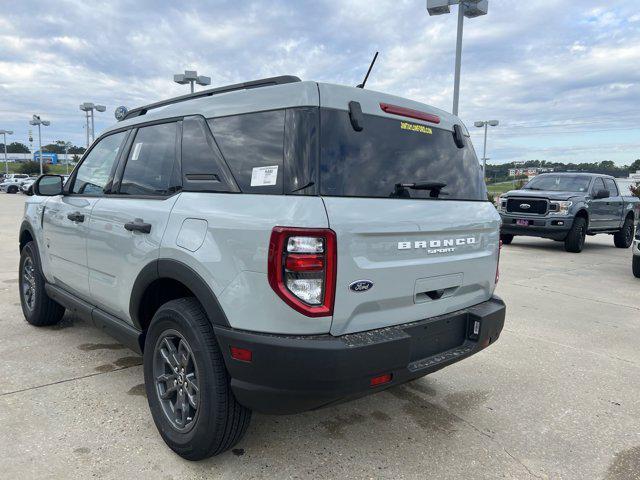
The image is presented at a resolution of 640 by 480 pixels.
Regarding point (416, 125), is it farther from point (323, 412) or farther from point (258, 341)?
point (323, 412)

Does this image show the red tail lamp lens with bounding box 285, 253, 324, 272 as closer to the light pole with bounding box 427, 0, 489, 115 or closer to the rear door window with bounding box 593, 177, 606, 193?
the rear door window with bounding box 593, 177, 606, 193

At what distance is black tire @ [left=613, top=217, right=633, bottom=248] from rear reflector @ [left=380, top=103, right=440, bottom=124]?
12962 millimetres

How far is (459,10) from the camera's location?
1369 centimetres

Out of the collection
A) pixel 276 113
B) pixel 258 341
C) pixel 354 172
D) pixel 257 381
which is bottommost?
pixel 257 381

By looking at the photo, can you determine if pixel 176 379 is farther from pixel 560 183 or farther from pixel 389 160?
pixel 560 183

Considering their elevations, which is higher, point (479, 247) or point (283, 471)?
point (479, 247)

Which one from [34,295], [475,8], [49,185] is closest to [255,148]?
[49,185]

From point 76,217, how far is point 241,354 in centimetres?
218

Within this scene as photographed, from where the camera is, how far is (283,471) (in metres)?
2.61

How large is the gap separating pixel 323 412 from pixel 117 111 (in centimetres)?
1811

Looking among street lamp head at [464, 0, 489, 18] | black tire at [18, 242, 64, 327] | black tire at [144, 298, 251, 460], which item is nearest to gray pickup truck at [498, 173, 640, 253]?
street lamp head at [464, 0, 489, 18]

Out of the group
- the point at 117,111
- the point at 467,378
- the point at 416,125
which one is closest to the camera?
the point at 416,125

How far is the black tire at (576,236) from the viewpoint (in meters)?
11.4

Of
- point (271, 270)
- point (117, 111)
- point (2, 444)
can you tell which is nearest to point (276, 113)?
point (271, 270)
